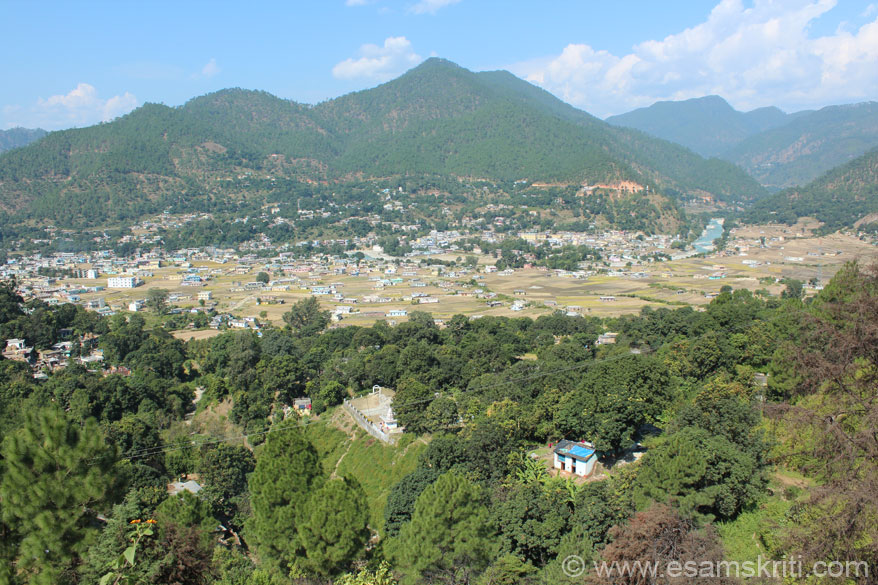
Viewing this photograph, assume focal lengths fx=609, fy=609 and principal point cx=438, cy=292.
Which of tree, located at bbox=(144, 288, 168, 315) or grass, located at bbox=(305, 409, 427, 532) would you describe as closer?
grass, located at bbox=(305, 409, 427, 532)

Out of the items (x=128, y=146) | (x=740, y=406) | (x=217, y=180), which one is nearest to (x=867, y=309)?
(x=740, y=406)

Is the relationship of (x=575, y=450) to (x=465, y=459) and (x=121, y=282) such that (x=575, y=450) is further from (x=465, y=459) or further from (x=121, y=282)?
(x=121, y=282)

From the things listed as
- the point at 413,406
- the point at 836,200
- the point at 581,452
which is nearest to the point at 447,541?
the point at 581,452

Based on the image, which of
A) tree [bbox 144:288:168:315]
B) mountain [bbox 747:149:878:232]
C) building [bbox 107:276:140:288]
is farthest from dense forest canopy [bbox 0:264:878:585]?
mountain [bbox 747:149:878:232]

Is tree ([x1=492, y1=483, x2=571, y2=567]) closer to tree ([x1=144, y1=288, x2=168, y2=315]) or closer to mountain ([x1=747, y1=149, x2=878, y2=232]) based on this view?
tree ([x1=144, y1=288, x2=168, y2=315])

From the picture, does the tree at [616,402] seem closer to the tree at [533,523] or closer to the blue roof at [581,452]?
the blue roof at [581,452]
